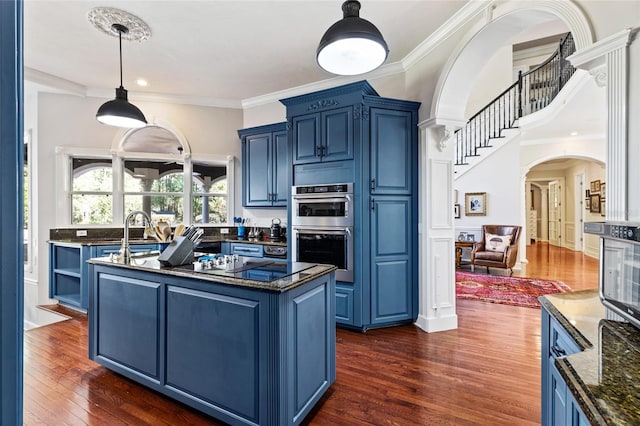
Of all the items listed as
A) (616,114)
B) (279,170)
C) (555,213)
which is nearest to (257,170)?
(279,170)

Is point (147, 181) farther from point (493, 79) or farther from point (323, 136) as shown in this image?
point (493, 79)

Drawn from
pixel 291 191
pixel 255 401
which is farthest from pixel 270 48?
pixel 255 401

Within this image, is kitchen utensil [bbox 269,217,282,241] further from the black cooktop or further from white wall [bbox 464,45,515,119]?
white wall [bbox 464,45,515,119]

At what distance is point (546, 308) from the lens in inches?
56.8

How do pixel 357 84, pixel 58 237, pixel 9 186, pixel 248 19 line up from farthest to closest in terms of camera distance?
1. pixel 58 237
2. pixel 357 84
3. pixel 248 19
4. pixel 9 186

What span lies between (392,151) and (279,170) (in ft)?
5.68

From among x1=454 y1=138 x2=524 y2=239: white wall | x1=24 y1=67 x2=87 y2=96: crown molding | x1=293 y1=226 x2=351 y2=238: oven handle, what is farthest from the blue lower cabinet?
x1=454 y1=138 x2=524 y2=239: white wall

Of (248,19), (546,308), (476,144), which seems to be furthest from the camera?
(476,144)

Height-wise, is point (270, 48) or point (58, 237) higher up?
point (270, 48)

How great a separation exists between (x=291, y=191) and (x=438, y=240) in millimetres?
1739

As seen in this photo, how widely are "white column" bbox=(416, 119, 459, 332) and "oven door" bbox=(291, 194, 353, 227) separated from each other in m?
0.84

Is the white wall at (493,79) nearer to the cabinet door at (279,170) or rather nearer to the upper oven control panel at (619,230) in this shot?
the cabinet door at (279,170)

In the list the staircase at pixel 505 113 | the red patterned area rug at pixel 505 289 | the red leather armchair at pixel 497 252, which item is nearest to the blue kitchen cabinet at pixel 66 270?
→ the red patterned area rug at pixel 505 289

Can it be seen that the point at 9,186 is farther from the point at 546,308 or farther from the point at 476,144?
the point at 476,144
